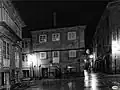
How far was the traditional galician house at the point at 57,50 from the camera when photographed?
34000 millimetres

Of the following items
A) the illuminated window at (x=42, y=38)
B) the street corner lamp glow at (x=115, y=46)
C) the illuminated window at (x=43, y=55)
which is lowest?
the illuminated window at (x=43, y=55)

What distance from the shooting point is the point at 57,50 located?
3534 centimetres

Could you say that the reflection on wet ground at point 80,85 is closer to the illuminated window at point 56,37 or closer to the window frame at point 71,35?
the window frame at point 71,35

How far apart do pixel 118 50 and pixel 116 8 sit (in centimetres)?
809

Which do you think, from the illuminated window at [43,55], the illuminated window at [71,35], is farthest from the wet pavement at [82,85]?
the illuminated window at [43,55]

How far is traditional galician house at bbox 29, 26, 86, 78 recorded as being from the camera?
34000 mm

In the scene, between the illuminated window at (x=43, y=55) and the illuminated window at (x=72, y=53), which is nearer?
the illuminated window at (x=72, y=53)

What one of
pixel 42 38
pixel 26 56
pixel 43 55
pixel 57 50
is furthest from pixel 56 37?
pixel 26 56

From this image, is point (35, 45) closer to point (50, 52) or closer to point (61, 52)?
point (50, 52)

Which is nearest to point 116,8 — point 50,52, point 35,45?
point 50,52

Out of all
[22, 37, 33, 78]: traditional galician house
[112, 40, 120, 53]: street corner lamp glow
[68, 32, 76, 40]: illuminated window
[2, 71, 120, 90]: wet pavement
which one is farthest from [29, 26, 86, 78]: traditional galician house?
[2, 71, 120, 90]: wet pavement

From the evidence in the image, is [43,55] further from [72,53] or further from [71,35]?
[71,35]

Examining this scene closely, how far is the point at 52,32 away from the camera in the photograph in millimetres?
36094

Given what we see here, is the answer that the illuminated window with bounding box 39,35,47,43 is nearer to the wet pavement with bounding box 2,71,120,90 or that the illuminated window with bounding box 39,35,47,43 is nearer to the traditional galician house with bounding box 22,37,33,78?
the traditional galician house with bounding box 22,37,33,78
